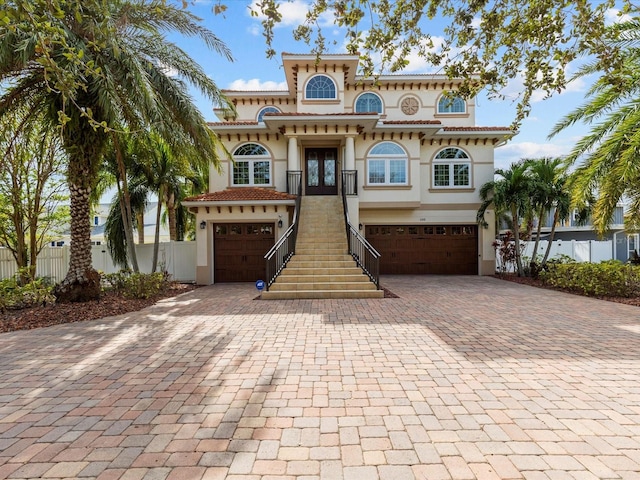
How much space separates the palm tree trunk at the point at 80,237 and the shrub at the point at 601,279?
1341cm

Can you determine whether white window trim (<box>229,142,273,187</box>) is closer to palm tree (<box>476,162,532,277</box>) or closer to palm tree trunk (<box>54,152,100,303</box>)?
palm tree trunk (<box>54,152,100,303</box>)

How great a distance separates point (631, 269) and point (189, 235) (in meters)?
22.2

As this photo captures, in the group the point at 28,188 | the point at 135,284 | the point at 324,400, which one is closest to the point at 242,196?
the point at 135,284

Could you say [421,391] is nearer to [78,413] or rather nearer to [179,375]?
[179,375]

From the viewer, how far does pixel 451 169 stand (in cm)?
1555

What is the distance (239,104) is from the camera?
17.7 meters

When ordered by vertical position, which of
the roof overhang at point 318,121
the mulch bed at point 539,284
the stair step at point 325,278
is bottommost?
the mulch bed at point 539,284

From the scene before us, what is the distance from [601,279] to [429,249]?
673cm

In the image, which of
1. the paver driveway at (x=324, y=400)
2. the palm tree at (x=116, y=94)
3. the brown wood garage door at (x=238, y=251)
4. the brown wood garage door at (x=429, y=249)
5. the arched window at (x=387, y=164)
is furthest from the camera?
the brown wood garage door at (x=429, y=249)

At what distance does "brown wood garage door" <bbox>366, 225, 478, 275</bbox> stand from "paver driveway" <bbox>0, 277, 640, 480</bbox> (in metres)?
8.88

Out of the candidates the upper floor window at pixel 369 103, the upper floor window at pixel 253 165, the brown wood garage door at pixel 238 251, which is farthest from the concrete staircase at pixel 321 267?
the upper floor window at pixel 369 103

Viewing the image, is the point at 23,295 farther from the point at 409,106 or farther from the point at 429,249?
the point at 409,106

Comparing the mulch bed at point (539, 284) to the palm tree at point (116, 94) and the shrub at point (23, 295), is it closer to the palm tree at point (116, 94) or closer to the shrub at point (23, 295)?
the palm tree at point (116, 94)

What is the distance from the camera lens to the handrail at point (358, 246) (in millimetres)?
10039
